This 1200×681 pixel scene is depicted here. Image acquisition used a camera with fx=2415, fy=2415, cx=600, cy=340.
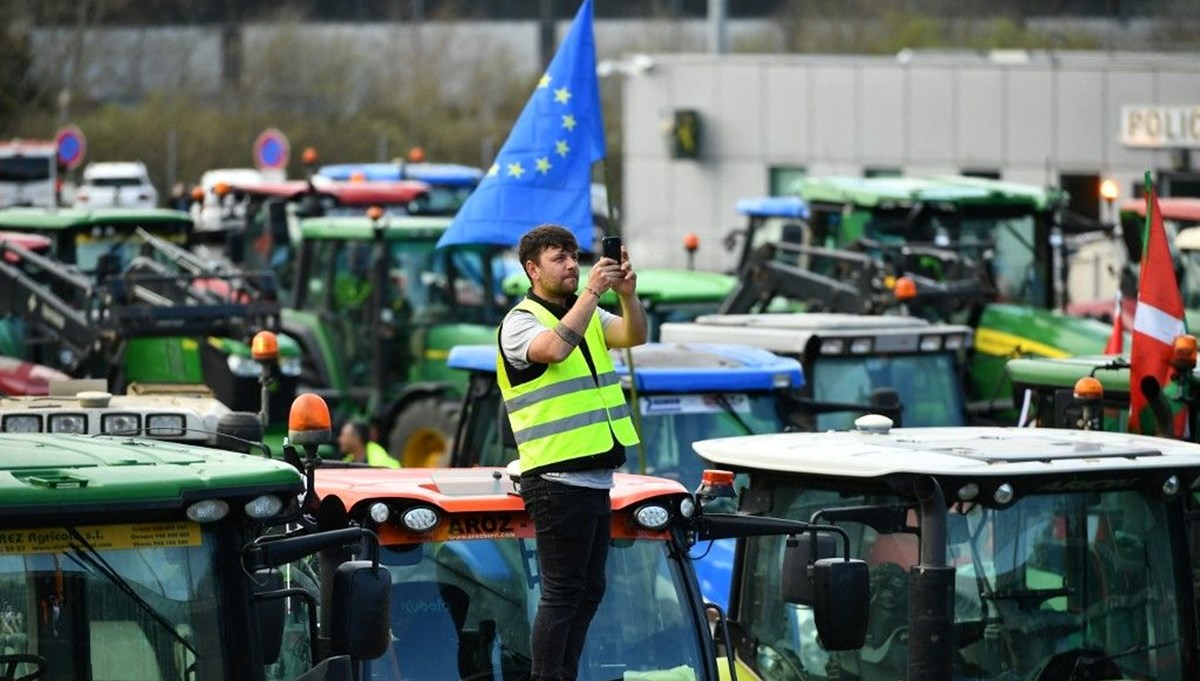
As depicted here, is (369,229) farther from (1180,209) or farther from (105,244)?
(1180,209)

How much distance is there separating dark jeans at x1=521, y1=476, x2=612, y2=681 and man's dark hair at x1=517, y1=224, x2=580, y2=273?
0.64 m

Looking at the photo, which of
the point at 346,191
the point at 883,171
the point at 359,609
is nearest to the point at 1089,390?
A: the point at 359,609

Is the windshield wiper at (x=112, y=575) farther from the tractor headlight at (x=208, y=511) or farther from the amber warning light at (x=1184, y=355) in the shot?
the amber warning light at (x=1184, y=355)

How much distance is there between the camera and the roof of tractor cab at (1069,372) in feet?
34.3

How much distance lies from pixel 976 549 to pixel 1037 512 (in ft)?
0.77

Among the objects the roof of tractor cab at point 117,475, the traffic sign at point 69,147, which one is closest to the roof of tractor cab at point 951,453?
the roof of tractor cab at point 117,475

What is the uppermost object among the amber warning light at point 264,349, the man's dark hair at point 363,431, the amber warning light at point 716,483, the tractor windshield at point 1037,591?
the amber warning light at point 264,349

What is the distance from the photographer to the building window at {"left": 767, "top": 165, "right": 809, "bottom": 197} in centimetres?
3584

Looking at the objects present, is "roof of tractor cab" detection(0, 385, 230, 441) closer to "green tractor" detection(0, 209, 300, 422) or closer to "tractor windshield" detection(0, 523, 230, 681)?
"tractor windshield" detection(0, 523, 230, 681)

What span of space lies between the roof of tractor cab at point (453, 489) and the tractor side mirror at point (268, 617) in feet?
2.36

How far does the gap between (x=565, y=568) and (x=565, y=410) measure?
45 cm

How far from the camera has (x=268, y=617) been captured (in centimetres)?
578

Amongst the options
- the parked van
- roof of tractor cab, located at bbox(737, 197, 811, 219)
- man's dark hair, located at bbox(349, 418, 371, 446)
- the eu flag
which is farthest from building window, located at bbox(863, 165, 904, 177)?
the eu flag

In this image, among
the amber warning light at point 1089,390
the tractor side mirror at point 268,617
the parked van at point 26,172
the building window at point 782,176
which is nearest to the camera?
the tractor side mirror at point 268,617
